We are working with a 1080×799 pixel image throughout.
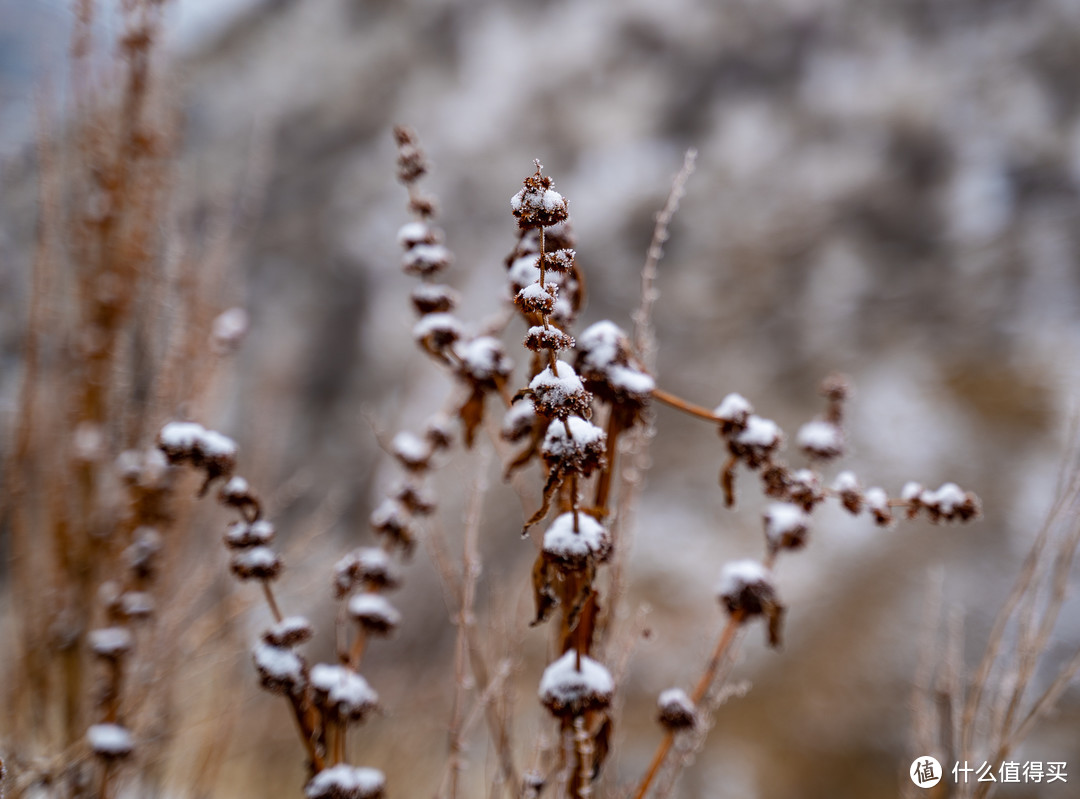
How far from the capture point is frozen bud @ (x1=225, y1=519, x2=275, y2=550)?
541 mm

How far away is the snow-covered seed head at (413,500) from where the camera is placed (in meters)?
0.67

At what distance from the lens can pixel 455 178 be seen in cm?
455

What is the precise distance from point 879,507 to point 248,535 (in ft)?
1.73

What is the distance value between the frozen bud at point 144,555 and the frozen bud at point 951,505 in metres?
0.90

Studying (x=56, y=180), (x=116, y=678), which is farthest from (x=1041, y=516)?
(x=56, y=180)

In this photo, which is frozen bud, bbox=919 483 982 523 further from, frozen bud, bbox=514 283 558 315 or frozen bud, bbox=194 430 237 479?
frozen bud, bbox=194 430 237 479

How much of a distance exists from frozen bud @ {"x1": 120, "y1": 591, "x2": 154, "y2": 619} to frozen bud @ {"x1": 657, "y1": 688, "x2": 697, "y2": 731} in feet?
2.10

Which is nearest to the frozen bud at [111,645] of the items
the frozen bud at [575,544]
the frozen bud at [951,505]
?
the frozen bud at [575,544]

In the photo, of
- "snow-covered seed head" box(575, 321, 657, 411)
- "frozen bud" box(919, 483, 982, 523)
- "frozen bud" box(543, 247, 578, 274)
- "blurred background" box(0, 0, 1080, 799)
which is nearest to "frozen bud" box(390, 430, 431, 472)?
"snow-covered seed head" box(575, 321, 657, 411)

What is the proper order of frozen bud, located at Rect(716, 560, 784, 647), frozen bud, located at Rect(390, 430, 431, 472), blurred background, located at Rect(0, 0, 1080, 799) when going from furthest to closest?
1. blurred background, located at Rect(0, 0, 1080, 799)
2. frozen bud, located at Rect(390, 430, 431, 472)
3. frozen bud, located at Rect(716, 560, 784, 647)

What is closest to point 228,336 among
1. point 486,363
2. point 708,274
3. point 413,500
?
point 413,500

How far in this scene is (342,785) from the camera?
1.69 ft

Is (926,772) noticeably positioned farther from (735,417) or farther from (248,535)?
(248,535)

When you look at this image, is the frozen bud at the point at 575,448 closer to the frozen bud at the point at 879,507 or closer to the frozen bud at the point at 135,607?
the frozen bud at the point at 879,507
